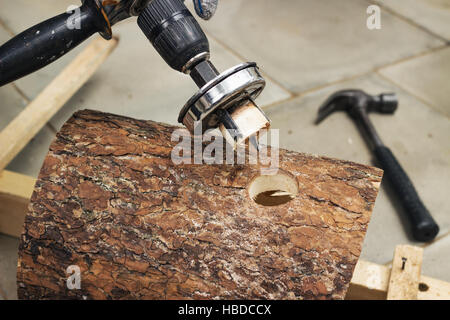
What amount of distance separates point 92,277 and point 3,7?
2.07 meters

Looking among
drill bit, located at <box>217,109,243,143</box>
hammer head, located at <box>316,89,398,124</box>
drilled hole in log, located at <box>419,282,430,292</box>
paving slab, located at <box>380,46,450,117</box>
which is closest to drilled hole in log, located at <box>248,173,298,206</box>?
drill bit, located at <box>217,109,243,143</box>

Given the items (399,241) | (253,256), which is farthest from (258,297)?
(399,241)

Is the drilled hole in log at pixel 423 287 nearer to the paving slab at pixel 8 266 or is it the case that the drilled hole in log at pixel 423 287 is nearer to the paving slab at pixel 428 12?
the paving slab at pixel 8 266

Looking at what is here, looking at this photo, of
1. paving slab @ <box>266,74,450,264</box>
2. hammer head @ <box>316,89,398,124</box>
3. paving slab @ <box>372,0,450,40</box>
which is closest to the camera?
paving slab @ <box>266,74,450,264</box>

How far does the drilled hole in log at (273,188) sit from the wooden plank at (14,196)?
2.34 feet

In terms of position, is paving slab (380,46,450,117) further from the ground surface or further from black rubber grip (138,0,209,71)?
black rubber grip (138,0,209,71)

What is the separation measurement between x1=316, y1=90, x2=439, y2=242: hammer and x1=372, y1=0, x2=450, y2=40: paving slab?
96cm

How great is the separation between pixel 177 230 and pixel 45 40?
0.53m

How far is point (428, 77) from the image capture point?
8.14 ft

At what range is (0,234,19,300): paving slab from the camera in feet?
4.95

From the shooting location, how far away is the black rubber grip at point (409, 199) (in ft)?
5.60

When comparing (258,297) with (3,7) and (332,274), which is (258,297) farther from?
(3,7)

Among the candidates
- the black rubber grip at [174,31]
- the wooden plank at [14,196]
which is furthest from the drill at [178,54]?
the wooden plank at [14,196]

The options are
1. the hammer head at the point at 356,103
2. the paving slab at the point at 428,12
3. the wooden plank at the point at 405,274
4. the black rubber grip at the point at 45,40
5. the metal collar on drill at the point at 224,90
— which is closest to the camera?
the metal collar on drill at the point at 224,90
